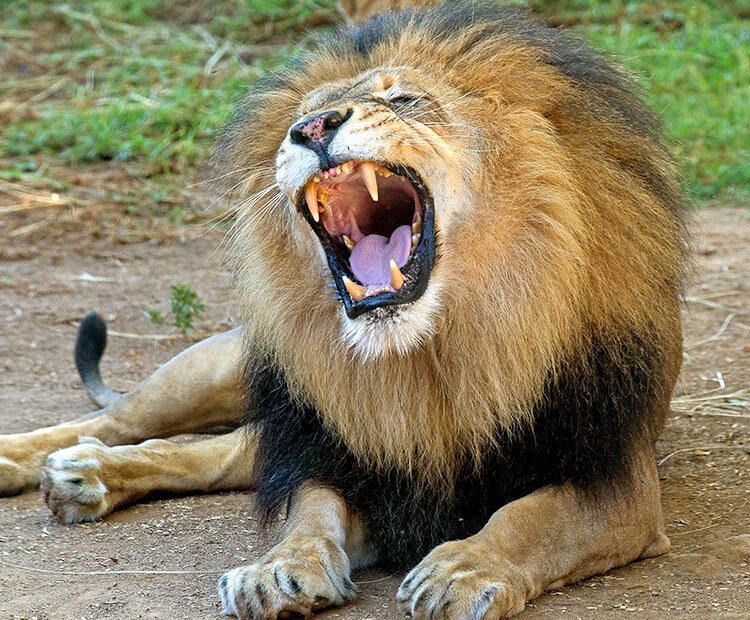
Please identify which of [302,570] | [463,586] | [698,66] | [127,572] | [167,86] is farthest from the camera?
[698,66]

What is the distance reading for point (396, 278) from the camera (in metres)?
2.48

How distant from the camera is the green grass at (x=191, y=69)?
7.32m

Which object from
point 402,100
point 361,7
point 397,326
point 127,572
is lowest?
point 127,572

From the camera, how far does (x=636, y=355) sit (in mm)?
2641

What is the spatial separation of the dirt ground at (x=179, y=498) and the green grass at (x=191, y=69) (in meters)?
0.96

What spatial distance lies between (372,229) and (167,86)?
222 inches

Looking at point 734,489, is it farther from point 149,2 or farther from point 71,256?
point 149,2

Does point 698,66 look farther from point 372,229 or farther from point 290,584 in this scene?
point 290,584

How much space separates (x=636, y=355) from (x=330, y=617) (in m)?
0.92

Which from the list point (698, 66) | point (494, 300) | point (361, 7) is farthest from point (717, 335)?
point (698, 66)

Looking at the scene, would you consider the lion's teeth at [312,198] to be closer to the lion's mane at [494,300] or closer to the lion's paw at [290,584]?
the lion's mane at [494,300]

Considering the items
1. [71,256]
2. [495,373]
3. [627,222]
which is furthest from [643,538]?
[71,256]

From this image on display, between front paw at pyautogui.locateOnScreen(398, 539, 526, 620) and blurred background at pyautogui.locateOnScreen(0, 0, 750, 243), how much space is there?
3.98 m

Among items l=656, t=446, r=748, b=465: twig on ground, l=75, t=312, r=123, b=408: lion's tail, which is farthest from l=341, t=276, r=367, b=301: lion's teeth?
l=75, t=312, r=123, b=408: lion's tail
